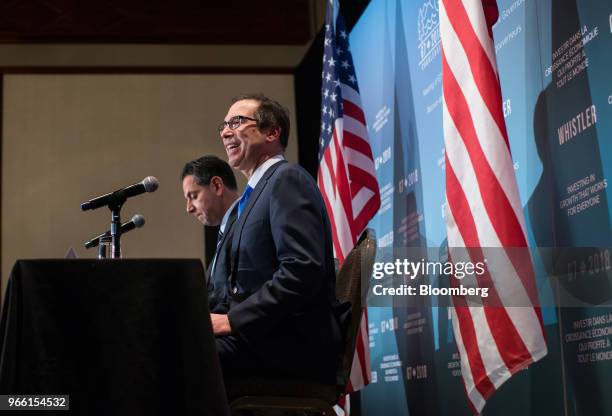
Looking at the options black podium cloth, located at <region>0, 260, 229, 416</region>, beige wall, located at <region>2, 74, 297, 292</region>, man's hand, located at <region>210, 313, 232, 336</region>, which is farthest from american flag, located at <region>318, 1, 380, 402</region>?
beige wall, located at <region>2, 74, 297, 292</region>

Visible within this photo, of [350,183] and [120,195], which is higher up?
[350,183]

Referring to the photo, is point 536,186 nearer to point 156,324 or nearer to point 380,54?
point 156,324

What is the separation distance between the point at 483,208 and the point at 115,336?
1379 mm

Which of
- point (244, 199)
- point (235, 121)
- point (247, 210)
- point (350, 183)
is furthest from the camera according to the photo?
point (350, 183)

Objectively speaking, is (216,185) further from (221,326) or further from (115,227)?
(221,326)

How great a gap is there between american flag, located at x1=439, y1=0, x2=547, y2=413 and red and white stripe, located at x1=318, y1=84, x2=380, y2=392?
1319mm

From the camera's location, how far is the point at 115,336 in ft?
6.00

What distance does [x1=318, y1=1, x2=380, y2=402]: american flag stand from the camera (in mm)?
4195

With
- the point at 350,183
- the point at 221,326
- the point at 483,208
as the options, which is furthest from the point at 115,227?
the point at 350,183

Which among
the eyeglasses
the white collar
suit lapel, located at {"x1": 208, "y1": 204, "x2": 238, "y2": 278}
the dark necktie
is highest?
the eyeglasses

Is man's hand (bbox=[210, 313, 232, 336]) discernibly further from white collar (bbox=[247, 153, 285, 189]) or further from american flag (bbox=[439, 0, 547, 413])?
american flag (bbox=[439, 0, 547, 413])

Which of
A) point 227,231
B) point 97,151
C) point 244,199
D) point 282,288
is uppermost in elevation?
point 97,151

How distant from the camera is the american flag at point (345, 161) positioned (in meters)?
4.20

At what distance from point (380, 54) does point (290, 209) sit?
300cm
